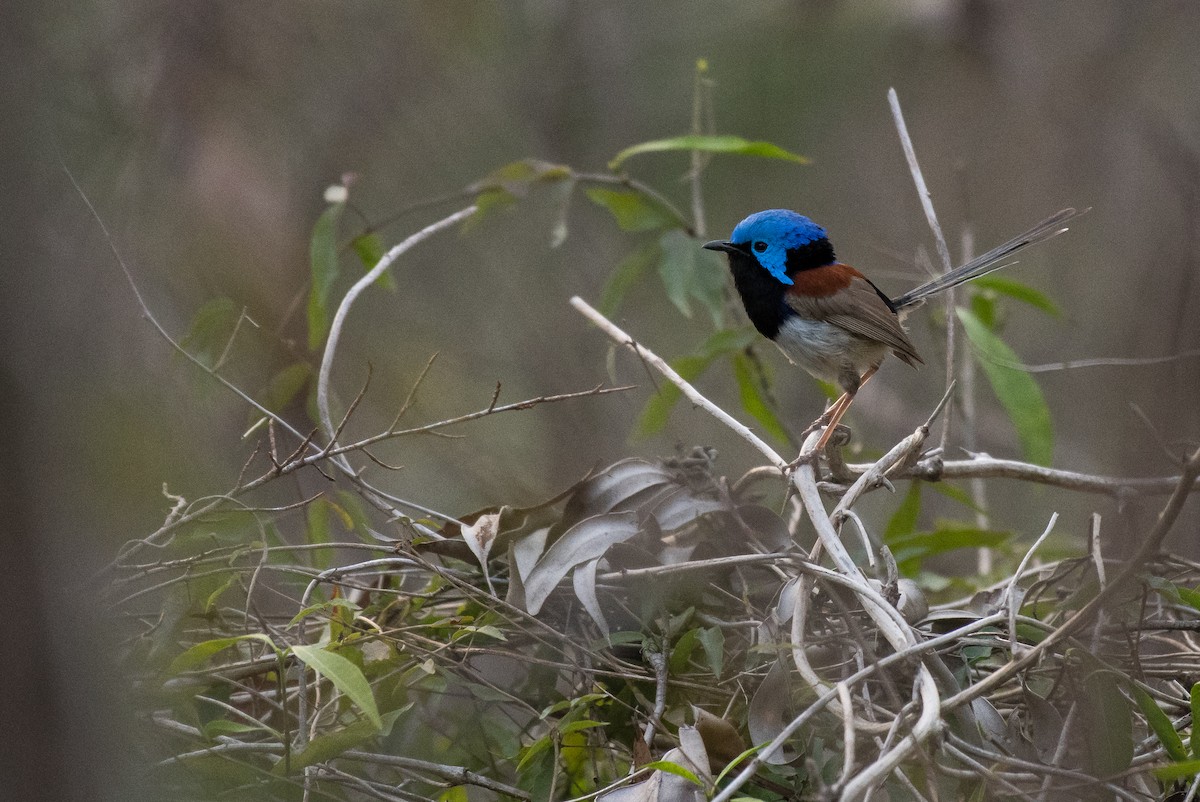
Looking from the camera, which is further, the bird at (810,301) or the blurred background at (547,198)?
the blurred background at (547,198)

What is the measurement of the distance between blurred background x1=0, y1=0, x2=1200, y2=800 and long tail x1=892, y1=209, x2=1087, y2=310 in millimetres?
78

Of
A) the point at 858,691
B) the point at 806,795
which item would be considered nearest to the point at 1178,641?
the point at 858,691

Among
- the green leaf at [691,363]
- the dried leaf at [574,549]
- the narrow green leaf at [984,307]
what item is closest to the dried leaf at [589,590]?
the dried leaf at [574,549]

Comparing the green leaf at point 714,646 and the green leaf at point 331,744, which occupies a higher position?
the green leaf at point 331,744

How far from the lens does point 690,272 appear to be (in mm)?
3828

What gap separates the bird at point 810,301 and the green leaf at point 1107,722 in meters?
1.83

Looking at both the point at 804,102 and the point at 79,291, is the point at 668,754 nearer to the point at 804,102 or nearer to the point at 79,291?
the point at 79,291

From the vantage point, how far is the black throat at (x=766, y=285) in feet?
12.8

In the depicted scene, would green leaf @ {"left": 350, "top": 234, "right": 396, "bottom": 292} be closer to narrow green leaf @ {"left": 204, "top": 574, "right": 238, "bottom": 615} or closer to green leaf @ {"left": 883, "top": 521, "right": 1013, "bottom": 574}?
narrow green leaf @ {"left": 204, "top": 574, "right": 238, "bottom": 615}

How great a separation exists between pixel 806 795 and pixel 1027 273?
6452 millimetres

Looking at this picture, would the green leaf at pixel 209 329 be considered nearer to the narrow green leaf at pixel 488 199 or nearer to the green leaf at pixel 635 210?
the narrow green leaf at pixel 488 199

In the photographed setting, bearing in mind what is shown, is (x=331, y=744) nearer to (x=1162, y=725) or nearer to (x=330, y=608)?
(x=330, y=608)

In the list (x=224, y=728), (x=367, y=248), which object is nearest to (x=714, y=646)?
(x=224, y=728)

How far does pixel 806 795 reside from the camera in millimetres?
2051
